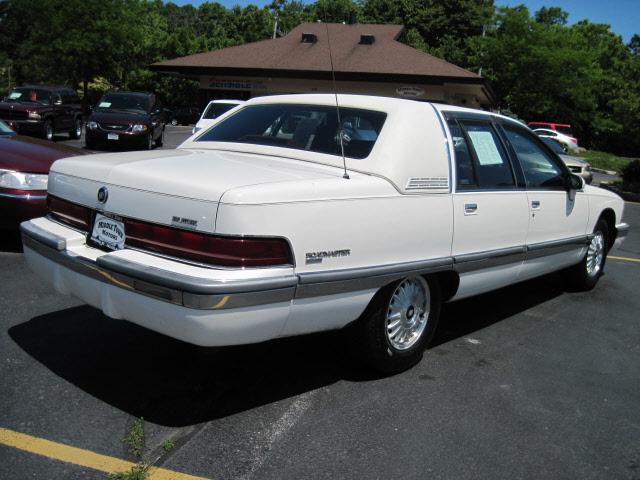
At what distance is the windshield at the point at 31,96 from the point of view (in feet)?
64.7

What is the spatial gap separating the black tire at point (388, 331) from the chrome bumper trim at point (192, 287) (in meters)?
0.72

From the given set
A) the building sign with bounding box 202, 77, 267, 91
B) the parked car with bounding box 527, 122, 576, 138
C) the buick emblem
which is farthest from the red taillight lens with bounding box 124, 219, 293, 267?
the parked car with bounding box 527, 122, 576, 138

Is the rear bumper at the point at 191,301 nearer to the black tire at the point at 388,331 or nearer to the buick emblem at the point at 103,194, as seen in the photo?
the buick emblem at the point at 103,194

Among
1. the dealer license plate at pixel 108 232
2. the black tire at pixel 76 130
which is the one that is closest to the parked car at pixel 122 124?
the black tire at pixel 76 130

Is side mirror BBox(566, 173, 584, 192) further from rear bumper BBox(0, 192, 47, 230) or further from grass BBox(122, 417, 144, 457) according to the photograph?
rear bumper BBox(0, 192, 47, 230)

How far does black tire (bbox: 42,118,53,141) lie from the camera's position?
19094 millimetres

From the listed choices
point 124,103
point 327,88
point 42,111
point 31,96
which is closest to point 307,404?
point 124,103

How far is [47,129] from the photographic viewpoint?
19266mm

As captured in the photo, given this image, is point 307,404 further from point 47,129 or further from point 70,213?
point 47,129

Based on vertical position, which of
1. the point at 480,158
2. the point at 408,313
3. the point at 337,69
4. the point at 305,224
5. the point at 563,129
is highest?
the point at 337,69

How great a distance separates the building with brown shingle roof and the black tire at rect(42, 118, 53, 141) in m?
11.6

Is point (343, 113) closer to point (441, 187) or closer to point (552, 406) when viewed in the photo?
point (441, 187)

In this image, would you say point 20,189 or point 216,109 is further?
point 216,109

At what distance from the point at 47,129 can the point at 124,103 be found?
2777 mm
